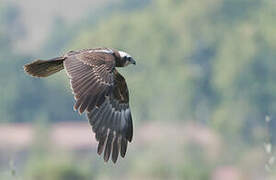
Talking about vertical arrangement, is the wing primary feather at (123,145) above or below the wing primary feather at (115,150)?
below

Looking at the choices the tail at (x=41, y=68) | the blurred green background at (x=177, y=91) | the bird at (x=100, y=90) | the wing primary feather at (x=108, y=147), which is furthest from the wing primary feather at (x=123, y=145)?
the blurred green background at (x=177, y=91)

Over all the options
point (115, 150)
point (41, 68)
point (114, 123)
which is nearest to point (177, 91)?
point (41, 68)

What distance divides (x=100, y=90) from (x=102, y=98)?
9 cm

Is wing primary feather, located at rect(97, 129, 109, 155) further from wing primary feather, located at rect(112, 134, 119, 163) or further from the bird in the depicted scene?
wing primary feather, located at rect(112, 134, 119, 163)

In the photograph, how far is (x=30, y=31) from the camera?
91.1 meters

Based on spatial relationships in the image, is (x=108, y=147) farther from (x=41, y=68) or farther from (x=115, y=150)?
(x=41, y=68)

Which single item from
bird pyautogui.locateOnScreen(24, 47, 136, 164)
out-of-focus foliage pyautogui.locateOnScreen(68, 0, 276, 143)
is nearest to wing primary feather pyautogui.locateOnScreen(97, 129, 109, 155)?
bird pyautogui.locateOnScreen(24, 47, 136, 164)

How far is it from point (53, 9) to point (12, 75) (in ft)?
127

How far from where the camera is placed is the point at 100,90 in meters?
9.87

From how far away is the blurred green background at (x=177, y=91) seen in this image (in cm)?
5222

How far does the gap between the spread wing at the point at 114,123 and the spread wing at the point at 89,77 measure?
1.65ft

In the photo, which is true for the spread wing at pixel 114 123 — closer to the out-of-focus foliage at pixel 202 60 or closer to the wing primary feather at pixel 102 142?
the wing primary feather at pixel 102 142

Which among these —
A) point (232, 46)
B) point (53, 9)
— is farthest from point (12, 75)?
point (53, 9)

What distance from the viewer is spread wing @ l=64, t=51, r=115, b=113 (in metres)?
9.66
